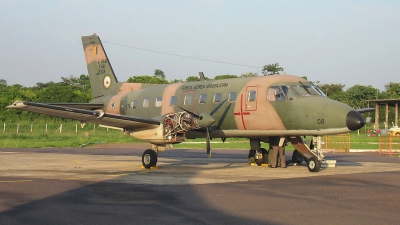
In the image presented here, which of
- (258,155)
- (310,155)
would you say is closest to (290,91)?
(310,155)

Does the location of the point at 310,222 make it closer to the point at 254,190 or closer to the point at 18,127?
the point at 254,190

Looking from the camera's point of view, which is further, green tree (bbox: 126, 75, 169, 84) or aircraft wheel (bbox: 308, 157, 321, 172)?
green tree (bbox: 126, 75, 169, 84)

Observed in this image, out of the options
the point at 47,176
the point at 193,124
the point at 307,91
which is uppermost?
the point at 307,91

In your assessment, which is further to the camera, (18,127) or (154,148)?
(18,127)

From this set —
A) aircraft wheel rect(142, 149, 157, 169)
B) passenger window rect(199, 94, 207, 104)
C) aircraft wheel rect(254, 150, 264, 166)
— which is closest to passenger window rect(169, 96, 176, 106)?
passenger window rect(199, 94, 207, 104)

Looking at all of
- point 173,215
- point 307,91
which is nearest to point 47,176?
point 173,215

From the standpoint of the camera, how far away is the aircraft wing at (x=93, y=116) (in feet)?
60.1

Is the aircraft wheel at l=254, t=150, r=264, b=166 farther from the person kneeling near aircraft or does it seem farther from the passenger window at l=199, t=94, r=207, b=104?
the passenger window at l=199, t=94, r=207, b=104

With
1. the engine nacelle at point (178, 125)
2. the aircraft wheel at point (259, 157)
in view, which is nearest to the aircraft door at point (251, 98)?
the engine nacelle at point (178, 125)

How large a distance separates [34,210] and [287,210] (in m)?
5.00

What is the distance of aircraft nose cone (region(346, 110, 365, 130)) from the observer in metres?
17.3

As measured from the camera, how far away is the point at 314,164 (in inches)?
747

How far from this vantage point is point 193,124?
19.0 metres

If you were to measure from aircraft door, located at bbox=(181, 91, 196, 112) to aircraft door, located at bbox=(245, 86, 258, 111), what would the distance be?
2.71 metres
